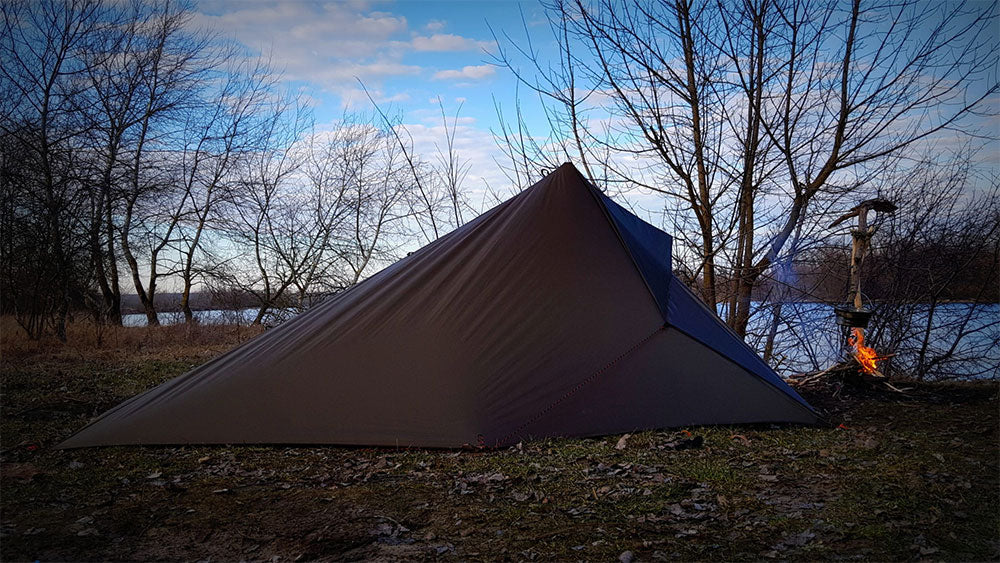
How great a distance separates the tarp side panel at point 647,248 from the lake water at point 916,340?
249 cm

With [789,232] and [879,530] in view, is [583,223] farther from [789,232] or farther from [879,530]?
[789,232]

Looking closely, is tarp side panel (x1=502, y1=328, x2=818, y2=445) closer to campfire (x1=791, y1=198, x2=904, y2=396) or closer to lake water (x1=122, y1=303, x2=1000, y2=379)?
campfire (x1=791, y1=198, x2=904, y2=396)

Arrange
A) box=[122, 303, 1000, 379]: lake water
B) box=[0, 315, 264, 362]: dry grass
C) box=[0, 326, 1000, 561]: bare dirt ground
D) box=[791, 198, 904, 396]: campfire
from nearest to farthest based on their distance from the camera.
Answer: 1. box=[0, 326, 1000, 561]: bare dirt ground
2. box=[791, 198, 904, 396]: campfire
3. box=[122, 303, 1000, 379]: lake water
4. box=[0, 315, 264, 362]: dry grass

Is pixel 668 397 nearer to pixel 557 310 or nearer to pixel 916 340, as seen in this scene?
pixel 557 310

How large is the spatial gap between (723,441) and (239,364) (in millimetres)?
2611

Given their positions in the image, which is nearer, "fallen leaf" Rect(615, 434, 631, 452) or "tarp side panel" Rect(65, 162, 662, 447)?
"fallen leaf" Rect(615, 434, 631, 452)

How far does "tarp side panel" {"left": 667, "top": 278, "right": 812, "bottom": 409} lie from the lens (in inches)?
133

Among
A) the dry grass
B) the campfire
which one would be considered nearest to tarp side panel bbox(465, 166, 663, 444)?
the campfire

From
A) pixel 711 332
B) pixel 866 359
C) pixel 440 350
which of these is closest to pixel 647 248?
pixel 711 332

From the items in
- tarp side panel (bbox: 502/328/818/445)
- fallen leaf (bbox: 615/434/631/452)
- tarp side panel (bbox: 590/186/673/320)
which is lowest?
fallen leaf (bbox: 615/434/631/452)

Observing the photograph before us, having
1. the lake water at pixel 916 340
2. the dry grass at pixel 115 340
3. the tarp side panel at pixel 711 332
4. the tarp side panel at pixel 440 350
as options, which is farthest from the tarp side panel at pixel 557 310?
the dry grass at pixel 115 340

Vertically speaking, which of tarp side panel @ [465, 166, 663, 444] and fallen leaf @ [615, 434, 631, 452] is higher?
Answer: tarp side panel @ [465, 166, 663, 444]

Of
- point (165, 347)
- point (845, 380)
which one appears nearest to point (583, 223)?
point (845, 380)

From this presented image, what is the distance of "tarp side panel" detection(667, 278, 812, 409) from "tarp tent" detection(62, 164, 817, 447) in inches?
0.6
